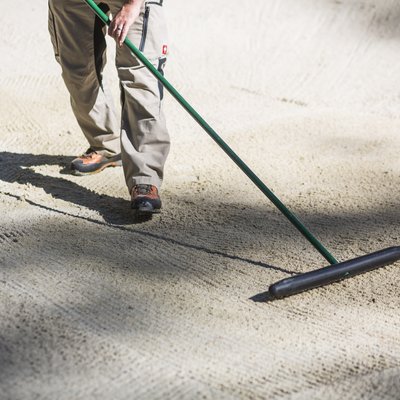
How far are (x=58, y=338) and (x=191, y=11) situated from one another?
4.88 meters

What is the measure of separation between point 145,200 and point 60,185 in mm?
733

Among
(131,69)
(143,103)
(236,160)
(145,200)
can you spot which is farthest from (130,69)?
(236,160)

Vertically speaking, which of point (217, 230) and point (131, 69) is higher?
point (131, 69)

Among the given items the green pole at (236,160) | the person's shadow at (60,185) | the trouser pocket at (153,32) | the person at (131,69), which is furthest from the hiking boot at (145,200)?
the trouser pocket at (153,32)

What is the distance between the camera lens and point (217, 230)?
3.74 m

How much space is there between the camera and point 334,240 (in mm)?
3693

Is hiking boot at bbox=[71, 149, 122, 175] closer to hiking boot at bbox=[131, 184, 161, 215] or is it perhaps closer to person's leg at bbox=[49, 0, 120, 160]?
person's leg at bbox=[49, 0, 120, 160]

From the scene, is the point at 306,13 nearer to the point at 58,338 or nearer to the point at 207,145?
the point at 207,145

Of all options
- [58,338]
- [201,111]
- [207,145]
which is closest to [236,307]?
[58,338]

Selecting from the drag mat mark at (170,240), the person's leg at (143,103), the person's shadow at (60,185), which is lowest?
the person's shadow at (60,185)

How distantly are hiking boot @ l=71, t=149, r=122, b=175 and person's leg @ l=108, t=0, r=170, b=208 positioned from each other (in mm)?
557

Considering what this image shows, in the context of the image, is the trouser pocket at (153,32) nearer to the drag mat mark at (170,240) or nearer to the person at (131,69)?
the person at (131,69)

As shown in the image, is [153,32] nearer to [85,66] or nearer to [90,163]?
[85,66]

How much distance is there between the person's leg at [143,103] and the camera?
3791 mm
